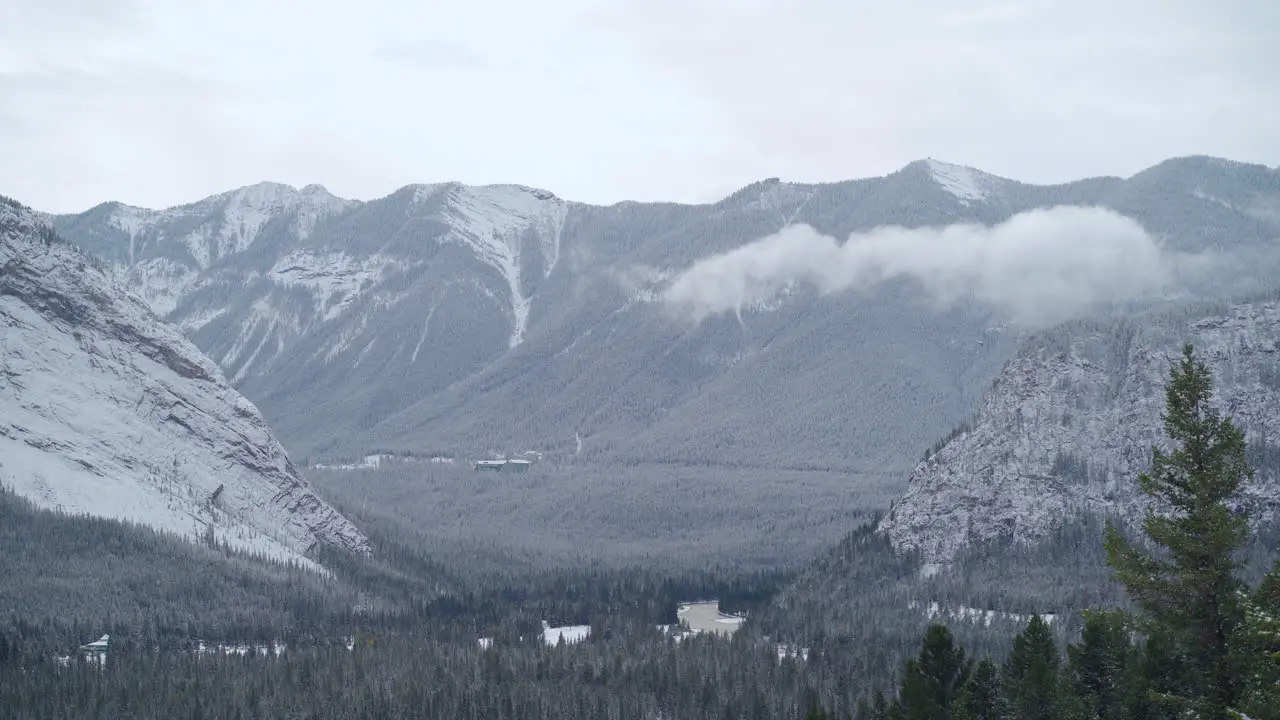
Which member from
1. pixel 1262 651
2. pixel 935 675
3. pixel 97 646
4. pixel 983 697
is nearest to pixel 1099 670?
pixel 983 697

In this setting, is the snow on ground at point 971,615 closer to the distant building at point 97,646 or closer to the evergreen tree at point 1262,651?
the distant building at point 97,646

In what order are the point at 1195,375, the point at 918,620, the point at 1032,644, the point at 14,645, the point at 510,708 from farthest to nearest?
1. the point at 918,620
2. the point at 14,645
3. the point at 510,708
4. the point at 1032,644
5. the point at 1195,375

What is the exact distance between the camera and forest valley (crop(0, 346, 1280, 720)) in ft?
167

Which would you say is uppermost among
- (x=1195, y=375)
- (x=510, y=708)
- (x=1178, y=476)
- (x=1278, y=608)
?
(x=1195, y=375)

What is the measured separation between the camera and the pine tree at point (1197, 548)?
165 ft

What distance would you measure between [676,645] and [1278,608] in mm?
132731

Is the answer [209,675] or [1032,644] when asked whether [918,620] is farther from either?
[1032,644]

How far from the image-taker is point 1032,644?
268ft

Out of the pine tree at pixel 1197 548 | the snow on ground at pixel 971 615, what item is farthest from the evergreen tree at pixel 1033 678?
the snow on ground at pixel 971 615

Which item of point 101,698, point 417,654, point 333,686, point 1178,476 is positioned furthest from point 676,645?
point 1178,476

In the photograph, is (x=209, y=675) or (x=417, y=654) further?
(x=417, y=654)

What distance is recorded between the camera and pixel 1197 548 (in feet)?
165

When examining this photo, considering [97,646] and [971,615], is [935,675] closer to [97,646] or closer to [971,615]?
[971,615]

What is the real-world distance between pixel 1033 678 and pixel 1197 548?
85.1 feet
